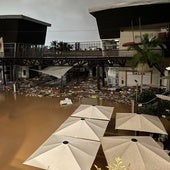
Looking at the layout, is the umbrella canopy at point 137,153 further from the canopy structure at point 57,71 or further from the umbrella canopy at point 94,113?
the canopy structure at point 57,71

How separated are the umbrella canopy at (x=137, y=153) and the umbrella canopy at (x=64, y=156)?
0.56 m

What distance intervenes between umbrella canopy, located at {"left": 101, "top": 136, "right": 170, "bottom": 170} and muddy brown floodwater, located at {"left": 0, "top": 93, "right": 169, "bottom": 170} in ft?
4.99

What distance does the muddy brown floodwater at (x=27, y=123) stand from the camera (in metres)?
7.73

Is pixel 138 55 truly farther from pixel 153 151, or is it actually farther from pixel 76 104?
pixel 153 151

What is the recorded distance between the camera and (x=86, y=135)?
24.1ft

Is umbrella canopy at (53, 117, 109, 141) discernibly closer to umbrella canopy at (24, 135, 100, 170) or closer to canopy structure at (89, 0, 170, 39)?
umbrella canopy at (24, 135, 100, 170)

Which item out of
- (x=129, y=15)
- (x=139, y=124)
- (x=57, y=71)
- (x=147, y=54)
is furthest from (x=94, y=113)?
(x=129, y=15)

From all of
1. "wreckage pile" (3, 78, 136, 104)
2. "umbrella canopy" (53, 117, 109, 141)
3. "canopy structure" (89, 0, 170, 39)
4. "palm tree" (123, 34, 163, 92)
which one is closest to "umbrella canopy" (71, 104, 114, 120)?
"umbrella canopy" (53, 117, 109, 141)

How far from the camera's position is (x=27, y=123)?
1128cm

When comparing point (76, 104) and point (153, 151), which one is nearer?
point (153, 151)

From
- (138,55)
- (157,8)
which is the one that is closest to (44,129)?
(138,55)

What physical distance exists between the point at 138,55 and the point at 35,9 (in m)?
18.4

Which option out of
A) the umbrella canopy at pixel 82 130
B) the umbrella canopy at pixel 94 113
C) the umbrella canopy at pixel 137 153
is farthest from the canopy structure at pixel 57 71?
the umbrella canopy at pixel 137 153

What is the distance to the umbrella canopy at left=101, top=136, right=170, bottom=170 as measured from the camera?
205 inches
